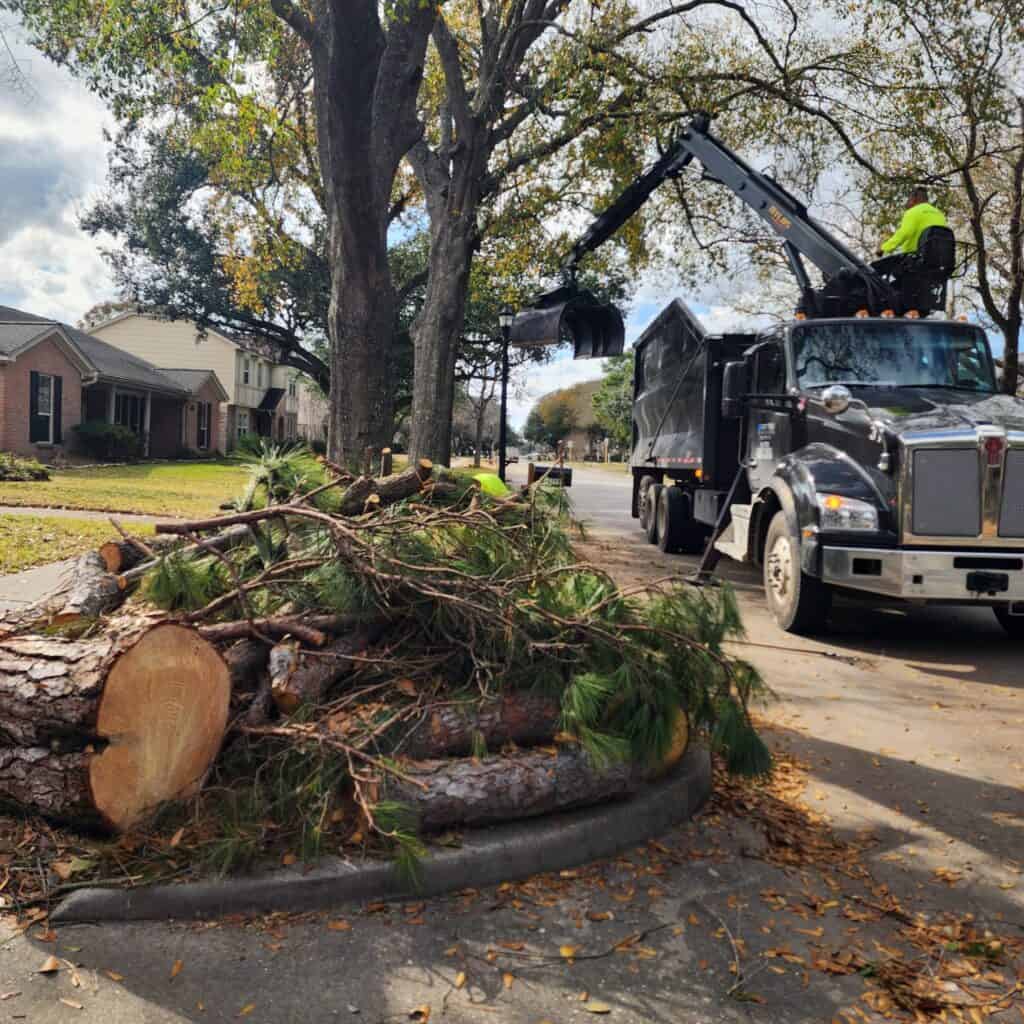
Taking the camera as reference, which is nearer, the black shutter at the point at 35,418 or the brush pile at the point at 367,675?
the brush pile at the point at 367,675

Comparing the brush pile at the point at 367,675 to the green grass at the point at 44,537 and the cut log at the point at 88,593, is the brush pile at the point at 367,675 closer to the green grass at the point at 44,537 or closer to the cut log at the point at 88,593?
the cut log at the point at 88,593

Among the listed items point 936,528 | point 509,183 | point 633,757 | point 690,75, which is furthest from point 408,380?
point 633,757

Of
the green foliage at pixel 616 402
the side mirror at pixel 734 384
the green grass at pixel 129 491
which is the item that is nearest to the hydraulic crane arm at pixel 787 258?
the side mirror at pixel 734 384

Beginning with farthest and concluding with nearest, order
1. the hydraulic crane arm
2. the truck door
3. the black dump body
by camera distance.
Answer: the black dump body → the hydraulic crane arm → the truck door

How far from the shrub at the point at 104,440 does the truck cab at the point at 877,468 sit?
25655 mm

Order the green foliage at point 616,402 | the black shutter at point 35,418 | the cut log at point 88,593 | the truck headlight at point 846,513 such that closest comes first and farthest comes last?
the cut log at point 88,593 < the truck headlight at point 846,513 < the black shutter at point 35,418 < the green foliage at point 616,402

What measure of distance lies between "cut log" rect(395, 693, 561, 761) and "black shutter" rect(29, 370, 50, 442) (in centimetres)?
2791

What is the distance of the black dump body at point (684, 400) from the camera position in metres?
10.8

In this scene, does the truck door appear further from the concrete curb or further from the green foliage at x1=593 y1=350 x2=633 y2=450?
the green foliage at x1=593 y1=350 x2=633 y2=450

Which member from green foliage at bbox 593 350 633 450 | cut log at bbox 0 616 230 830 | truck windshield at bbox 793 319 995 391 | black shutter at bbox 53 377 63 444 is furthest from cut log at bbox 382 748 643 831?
green foliage at bbox 593 350 633 450

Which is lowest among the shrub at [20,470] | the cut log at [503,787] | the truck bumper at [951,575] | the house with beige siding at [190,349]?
the cut log at [503,787]

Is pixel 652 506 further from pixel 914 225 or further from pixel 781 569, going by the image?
pixel 781 569

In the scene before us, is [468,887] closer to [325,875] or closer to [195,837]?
[325,875]

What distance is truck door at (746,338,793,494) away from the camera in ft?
28.8
